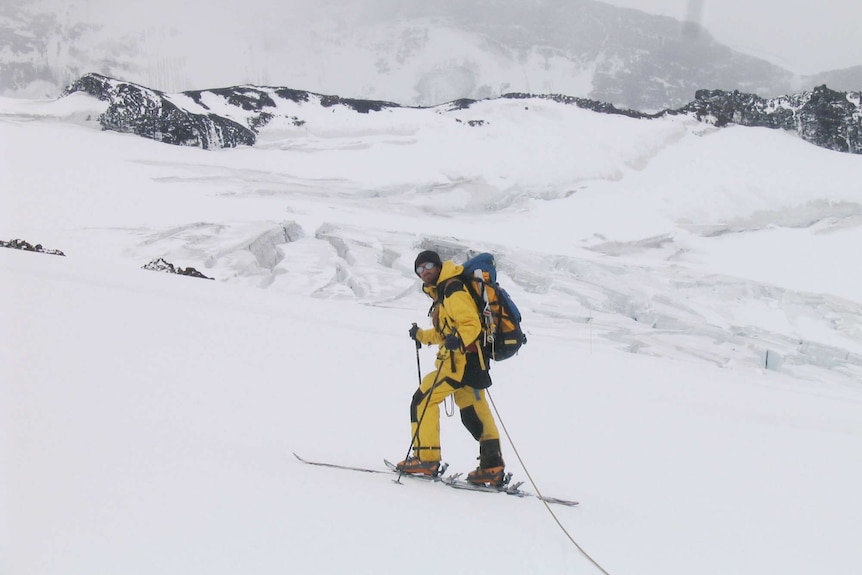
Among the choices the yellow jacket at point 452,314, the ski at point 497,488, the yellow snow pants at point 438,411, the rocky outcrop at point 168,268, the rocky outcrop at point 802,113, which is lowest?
the rocky outcrop at point 168,268

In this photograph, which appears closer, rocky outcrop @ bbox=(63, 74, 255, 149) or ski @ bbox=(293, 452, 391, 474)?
ski @ bbox=(293, 452, 391, 474)

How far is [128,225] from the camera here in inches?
722

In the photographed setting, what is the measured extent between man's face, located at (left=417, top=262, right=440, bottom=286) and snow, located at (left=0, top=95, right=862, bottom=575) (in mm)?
1387

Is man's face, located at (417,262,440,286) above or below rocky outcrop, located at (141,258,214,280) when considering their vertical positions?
above

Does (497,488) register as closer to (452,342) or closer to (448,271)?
(452,342)

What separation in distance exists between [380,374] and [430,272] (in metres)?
3.55

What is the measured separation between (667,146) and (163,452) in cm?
3296

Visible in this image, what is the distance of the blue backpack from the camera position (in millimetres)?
3990

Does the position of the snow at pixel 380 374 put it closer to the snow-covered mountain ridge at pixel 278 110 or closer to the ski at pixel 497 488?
the ski at pixel 497 488

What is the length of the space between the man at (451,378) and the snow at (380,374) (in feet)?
0.78

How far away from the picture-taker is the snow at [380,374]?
107 inches

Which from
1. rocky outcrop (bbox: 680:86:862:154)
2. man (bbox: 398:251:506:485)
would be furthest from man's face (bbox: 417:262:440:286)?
rocky outcrop (bbox: 680:86:862:154)

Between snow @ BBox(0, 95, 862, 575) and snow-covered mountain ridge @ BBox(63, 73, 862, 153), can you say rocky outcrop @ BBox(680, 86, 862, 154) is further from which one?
snow @ BBox(0, 95, 862, 575)

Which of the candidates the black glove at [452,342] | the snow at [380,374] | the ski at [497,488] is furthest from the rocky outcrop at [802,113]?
the black glove at [452,342]
